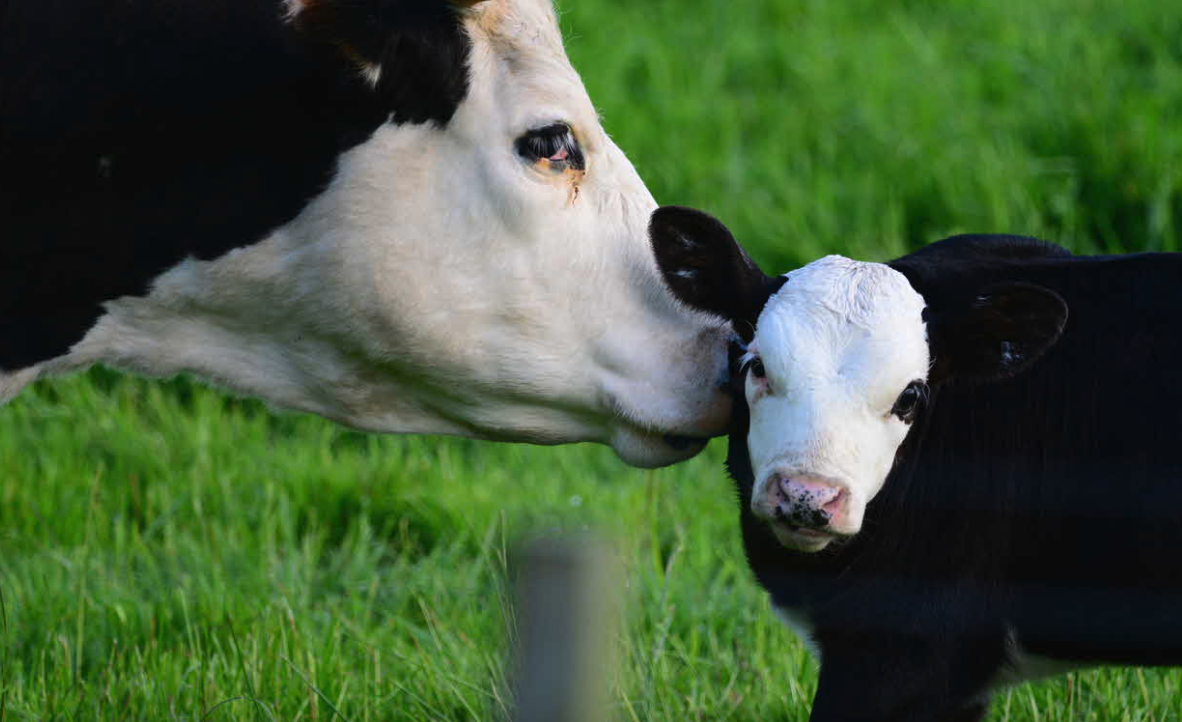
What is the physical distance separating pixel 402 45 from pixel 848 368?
1.08 m

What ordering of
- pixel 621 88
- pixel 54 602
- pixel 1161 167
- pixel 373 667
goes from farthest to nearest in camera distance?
pixel 621 88 < pixel 1161 167 < pixel 54 602 < pixel 373 667

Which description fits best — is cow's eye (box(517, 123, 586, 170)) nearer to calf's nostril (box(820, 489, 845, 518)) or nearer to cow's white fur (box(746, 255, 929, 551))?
cow's white fur (box(746, 255, 929, 551))

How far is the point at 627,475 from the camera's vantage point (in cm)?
550

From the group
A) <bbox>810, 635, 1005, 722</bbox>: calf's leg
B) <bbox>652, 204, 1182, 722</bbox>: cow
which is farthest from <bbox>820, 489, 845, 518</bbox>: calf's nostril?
<bbox>810, 635, 1005, 722</bbox>: calf's leg

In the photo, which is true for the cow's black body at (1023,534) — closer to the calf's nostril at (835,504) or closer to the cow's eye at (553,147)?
the calf's nostril at (835,504)

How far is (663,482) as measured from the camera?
534cm

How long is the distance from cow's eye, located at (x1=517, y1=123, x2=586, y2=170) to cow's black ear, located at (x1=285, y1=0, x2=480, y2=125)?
16 cm

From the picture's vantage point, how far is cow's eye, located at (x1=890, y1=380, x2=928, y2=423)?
3.00 meters

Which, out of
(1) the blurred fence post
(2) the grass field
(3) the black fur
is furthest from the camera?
(2) the grass field

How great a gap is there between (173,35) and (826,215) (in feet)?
11.9

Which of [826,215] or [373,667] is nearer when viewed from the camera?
[373,667]

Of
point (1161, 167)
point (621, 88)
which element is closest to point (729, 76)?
point (621, 88)

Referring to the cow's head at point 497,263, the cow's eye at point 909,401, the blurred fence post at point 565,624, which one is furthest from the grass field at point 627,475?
the blurred fence post at point 565,624

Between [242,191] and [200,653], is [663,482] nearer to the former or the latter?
[200,653]
